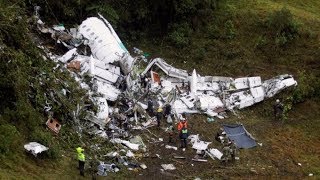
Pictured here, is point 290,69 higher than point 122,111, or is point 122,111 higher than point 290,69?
point 290,69

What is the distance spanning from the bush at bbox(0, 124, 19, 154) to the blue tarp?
26.8 ft

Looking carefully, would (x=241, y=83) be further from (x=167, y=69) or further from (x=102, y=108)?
(x=102, y=108)

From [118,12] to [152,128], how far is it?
24.7 ft

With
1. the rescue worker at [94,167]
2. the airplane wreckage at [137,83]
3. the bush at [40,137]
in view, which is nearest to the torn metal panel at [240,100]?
the airplane wreckage at [137,83]

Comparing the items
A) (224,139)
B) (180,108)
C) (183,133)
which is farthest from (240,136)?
(180,108)

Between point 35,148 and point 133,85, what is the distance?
693cm

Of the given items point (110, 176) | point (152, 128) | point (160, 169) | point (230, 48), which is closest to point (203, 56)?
point (230, 48)

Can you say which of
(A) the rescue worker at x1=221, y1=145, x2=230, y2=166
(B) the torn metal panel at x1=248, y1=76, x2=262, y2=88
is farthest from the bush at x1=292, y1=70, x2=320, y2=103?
(A) the rescue worker at x1=221, y1=145, x2=230, y2=166

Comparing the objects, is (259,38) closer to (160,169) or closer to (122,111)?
(122,111)

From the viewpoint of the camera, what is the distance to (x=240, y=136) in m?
18.6

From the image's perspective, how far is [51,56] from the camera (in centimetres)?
1984

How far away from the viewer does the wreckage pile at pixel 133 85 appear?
18578 mm

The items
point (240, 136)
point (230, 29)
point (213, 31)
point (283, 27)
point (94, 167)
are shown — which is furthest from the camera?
point (213, 31)

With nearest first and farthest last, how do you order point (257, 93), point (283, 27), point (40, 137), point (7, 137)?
1. point (7, 137)
2. point (40, 137)
3. point (257, 93)
4. point (283, 27)
